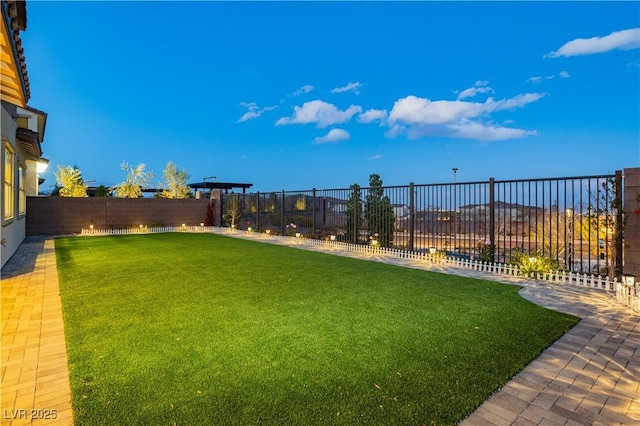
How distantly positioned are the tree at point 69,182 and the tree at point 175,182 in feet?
17.5

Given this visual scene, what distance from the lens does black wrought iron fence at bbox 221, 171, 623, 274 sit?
236 inches

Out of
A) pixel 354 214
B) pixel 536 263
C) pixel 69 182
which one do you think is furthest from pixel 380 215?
pixel 69 182

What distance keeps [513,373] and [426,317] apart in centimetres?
135

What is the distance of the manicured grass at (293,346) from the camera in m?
2.18

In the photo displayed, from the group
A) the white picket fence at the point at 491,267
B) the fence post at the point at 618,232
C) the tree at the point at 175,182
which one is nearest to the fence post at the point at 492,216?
the white picket fence at the point at 491,267

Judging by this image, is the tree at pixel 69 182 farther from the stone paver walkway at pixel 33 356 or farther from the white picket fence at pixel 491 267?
the stone paver walkway at pixel 33 356

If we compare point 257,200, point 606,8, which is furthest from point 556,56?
point 257,200

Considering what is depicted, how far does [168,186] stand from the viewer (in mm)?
24391

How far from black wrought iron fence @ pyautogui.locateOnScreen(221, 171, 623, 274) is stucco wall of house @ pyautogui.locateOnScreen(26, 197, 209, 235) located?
8187mm

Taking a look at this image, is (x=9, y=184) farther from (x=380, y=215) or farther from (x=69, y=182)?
(x=69, y=182)

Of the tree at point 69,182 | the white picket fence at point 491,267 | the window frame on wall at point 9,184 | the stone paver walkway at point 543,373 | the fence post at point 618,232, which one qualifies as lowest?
the stone paver walkway at point 543,373

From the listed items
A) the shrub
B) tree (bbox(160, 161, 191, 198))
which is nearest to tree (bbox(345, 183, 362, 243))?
the shrub

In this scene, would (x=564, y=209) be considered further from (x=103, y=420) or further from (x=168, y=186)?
(x=168, y=186)

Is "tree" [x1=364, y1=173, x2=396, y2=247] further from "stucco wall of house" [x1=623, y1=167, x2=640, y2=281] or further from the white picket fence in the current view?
"stucco wall of house" [x1=623, y1=167, x2=640, y2=281]
